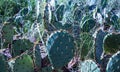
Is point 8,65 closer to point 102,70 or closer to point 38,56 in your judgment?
point 38,56

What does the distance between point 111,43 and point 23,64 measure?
613mm

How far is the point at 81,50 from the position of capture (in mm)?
2500

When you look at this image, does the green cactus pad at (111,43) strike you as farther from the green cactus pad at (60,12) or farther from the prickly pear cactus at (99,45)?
the green cactus pad at (60,12)

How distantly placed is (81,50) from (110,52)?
212 millimetres

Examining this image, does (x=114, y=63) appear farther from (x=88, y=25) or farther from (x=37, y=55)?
(x=88, y=25)

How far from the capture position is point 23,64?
2.11m

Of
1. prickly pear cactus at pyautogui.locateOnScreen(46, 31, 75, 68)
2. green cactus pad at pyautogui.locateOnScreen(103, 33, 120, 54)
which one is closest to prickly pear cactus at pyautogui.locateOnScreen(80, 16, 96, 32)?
green cactus pad at pyautogui.locateOnScreen(103, 33, 120, 54)

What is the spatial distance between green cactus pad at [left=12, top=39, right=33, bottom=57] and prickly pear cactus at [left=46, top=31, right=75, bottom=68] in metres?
0.31

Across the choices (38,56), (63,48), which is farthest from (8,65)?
(63,48)

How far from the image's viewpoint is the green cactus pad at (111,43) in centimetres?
230

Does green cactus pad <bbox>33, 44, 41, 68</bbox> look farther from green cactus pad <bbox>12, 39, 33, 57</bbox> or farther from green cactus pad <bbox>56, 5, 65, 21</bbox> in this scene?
green cactus pad <bbox>56, 5, 65, 21</bbox>

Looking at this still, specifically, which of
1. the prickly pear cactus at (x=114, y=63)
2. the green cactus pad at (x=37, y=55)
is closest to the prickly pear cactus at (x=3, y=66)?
the green cactus pad at (x=37, y=55)

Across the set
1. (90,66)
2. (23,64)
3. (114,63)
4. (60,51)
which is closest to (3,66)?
(23,64)

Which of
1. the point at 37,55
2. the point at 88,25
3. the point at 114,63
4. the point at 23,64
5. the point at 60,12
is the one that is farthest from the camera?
the point at 60,12
